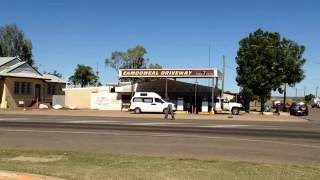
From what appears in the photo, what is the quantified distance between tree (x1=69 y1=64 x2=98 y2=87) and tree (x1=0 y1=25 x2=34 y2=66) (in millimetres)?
9561

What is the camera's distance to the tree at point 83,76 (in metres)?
102

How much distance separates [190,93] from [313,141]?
4257 cm

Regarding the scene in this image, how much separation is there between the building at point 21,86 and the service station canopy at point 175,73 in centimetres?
976

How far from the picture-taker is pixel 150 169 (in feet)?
39.0

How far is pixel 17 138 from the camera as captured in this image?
69.8 ft

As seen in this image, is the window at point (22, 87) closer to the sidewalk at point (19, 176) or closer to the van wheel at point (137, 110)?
the van wheel at point (137, 110)

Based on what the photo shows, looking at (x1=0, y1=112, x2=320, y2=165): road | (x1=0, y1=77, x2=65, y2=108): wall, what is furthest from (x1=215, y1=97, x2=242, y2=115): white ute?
(x1=0, y1=112, x2=320, y2=165): road

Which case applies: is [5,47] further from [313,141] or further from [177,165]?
[177,165]

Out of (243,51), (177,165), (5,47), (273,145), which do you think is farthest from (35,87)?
(177,165)

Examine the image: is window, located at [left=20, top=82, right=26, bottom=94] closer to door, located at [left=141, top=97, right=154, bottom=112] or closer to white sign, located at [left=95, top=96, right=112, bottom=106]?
white sign, located at [left=95, top=96, right=112, bottom=106]

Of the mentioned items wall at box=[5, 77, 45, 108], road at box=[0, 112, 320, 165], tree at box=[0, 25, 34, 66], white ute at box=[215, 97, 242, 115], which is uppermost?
tree at box=[0, 25, 34, 66]

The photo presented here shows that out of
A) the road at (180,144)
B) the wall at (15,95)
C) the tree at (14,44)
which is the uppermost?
the tree at (14,44)

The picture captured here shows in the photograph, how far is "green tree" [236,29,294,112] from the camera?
66.8 metres

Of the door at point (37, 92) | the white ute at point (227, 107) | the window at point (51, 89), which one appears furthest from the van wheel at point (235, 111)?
the window at point (51, 89)
